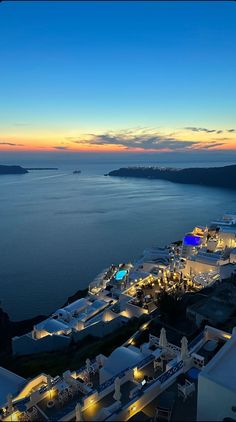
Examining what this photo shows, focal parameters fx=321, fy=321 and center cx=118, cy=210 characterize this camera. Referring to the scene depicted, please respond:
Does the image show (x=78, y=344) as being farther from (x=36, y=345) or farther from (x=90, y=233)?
(x=90, y=233)

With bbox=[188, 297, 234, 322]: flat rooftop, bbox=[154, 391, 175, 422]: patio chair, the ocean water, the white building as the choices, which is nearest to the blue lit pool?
the ocean water

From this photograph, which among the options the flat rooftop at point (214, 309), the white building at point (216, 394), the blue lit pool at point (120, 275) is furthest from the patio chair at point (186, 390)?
the blue lit pool at point (120, 275)

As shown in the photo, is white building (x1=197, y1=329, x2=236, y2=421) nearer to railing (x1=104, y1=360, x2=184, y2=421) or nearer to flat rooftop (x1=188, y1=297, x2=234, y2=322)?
railing (x1=104, y1=360, x2=184, y2=421)

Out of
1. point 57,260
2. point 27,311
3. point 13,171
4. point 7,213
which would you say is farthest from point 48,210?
point 13,171

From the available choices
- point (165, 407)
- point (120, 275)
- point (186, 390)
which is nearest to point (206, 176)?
point (120, 275)

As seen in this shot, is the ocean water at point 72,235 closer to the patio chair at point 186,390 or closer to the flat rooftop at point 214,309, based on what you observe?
the flat rooftop at point 214,309

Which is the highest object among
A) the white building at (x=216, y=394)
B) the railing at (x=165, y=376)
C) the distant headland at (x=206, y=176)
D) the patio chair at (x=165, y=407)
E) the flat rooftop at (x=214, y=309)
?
the distant headland at (x=206, y=176)

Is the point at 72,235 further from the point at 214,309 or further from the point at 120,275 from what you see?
the point at 214,309
